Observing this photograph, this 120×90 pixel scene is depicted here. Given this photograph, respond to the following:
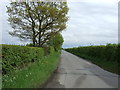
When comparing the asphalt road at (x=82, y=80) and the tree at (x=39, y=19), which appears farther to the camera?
the tree at (x=39, y=19)

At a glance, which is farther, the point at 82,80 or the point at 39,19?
the point at 39,19

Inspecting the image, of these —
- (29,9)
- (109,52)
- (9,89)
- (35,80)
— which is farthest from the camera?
(29,9)

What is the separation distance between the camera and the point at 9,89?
5.83m

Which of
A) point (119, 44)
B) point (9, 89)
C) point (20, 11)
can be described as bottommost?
point (119, 44)

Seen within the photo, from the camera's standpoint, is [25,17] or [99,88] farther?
[25,17]

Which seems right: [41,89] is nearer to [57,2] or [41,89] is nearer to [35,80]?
[35,80]

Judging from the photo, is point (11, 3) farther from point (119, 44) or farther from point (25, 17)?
point (119, 44)

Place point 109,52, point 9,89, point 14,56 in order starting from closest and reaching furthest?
point 9,89, point 14,56, point 109,52

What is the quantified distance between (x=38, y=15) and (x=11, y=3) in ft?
17.0

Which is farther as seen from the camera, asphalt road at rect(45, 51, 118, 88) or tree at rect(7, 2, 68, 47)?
tree at rect(7, 2, 68, 47)

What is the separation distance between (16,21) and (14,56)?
18.9 metres

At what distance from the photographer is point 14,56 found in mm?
8969

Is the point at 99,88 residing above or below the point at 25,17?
below

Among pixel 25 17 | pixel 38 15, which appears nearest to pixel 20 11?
pixel 25 17
